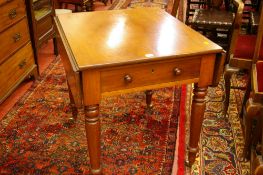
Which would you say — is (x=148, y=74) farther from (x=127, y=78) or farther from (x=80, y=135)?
(x=80, y=135)

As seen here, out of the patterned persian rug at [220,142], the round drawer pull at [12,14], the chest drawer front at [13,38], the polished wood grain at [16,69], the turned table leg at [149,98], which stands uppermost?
the round drawer pull at [12,14]

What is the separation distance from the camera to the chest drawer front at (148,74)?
1601 millimetres

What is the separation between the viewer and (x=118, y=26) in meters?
2.03

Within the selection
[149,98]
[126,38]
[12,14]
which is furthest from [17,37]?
[126,38]

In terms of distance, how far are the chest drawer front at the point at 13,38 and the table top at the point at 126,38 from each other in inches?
31.4

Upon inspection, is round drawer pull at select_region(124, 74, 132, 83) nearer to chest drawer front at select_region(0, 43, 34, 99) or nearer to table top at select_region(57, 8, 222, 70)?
table top at select_region(57, 8, 222, 70)

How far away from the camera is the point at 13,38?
9.35 feet

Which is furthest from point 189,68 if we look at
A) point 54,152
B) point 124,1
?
point 124,1

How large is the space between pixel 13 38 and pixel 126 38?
150cm

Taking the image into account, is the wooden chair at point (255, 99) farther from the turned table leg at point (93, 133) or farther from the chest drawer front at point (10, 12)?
the chest drawer front at point (10, 12)

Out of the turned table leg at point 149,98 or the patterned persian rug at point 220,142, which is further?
the turned table leg at point 149,98

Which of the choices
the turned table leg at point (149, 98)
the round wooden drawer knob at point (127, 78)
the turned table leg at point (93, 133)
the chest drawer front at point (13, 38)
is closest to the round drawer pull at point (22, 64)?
the chest drawer front at point (13, 38)

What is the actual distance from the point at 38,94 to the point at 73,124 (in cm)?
71

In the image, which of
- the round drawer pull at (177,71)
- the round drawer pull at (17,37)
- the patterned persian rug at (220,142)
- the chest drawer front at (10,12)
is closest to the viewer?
the round drawer pull at (177,71)
